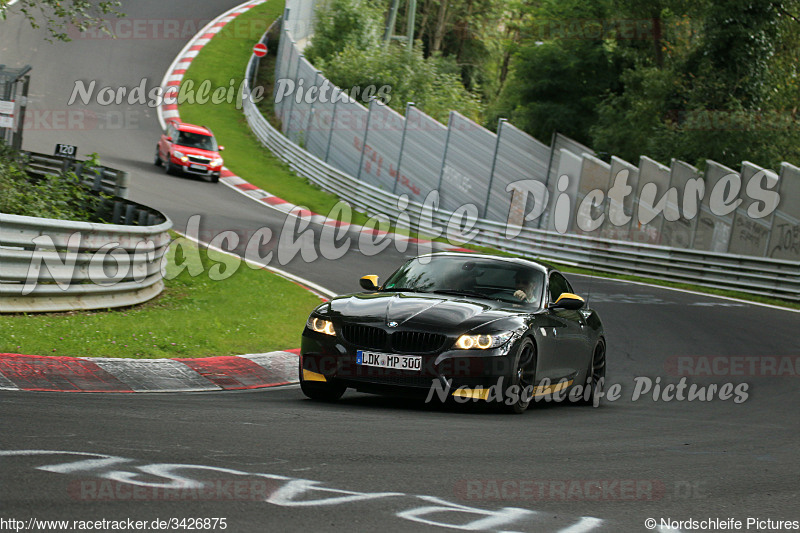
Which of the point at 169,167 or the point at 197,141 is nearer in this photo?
the point at 169,167

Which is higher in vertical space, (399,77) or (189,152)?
(399,77)

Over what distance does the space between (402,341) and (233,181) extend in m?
28.7

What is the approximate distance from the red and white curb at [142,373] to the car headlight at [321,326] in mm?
1339

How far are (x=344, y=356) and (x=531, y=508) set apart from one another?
3630 mm

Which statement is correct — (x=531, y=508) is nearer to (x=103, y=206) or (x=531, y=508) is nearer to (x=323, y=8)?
(x=103, y=206)

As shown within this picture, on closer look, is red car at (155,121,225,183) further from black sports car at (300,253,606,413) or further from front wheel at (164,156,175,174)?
black sports car at (300,253,606,413)

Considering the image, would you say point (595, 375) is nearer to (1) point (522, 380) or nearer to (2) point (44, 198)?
(1) point (522, 380)

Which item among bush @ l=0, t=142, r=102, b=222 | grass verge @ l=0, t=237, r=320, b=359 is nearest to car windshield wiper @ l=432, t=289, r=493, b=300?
grass verge @ l=0, t=237, r=320, b=359

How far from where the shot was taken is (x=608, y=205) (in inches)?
1139

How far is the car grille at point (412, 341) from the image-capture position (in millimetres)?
8500

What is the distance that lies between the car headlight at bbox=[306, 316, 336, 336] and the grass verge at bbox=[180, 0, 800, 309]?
50.8 feet

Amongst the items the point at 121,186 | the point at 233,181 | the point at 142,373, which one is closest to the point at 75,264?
the point at 142,373

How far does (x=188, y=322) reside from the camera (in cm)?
1228

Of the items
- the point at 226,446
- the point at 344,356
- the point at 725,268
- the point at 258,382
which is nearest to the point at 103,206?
the point at 258,382
